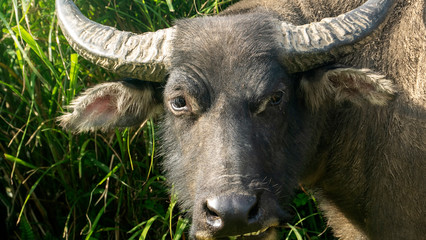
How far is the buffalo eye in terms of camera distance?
3.49m

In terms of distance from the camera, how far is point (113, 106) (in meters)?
3.99

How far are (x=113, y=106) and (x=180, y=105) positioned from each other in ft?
2.29

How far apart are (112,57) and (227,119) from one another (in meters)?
0.84

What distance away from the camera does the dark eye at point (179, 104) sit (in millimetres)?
3498

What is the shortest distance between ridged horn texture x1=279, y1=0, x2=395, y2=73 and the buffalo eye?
69 centimetres

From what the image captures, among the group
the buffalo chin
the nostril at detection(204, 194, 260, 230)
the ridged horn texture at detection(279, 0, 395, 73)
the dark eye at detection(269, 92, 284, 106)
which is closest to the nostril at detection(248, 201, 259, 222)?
the nostril at detection(204, 194, 260, 230)

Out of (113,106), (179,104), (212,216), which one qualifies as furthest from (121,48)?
(212,216)

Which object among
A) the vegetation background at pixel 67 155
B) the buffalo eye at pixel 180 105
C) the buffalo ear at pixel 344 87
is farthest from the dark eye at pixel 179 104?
the vegetation background at pixel 67 155

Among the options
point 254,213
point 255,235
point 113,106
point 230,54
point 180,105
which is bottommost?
point 255,235

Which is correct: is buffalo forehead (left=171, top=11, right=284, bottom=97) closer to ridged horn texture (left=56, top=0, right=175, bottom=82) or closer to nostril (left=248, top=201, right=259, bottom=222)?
ridged horn texture (left=56, top=0, right=175, bottom=82)

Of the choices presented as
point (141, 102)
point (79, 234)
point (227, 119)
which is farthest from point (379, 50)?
point (79, 234)

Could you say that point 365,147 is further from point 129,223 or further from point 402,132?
point 129,223

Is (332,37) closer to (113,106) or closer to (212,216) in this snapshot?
(212,216)

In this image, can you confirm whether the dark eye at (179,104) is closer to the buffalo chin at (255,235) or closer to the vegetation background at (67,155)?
the buffalo chin at (255,235)
